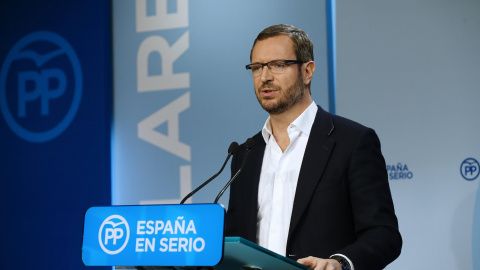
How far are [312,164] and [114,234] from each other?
0.91 m

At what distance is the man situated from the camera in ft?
7.13

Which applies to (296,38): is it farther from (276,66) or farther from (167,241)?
(167,241)

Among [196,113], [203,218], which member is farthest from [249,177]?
[196,113]

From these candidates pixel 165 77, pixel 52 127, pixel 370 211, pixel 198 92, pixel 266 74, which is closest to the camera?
pixel 370 211

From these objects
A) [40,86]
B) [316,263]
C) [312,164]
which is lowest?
[316,263]

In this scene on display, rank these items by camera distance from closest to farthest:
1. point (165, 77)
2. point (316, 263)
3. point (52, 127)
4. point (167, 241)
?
1. point (167, 241)
2. point (316, 263)
3. point (165, 77)
4. point (52, 127)

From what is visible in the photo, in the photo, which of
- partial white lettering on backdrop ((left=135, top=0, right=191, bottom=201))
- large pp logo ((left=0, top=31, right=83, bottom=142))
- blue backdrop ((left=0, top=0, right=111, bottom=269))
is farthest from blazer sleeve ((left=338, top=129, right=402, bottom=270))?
large pp logo ((left=0, top=31, right=83, bottom=142))

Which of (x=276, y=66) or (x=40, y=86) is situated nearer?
(x=276, y=66)

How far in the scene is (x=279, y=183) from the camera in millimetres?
2367

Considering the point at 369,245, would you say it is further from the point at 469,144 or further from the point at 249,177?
the point at 469,144

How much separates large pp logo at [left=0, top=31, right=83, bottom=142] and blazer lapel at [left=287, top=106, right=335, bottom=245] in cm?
305

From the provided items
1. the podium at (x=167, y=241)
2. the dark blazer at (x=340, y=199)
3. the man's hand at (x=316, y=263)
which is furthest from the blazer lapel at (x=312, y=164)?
the podium at (x=167, y=241)

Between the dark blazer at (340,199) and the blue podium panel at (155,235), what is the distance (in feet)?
2.37

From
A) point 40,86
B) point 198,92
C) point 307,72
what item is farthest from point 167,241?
point 40,86
